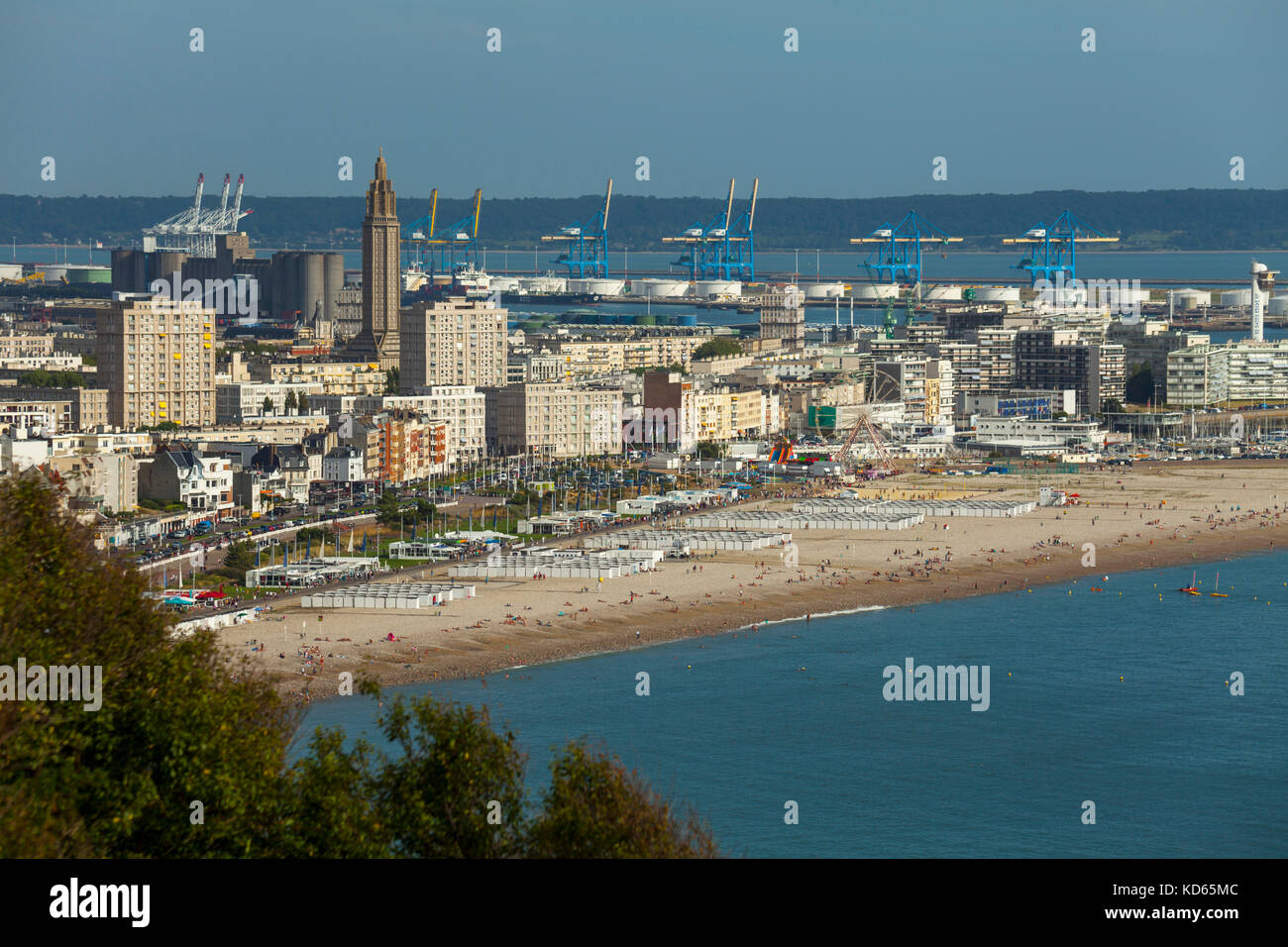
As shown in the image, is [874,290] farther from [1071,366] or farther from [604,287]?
[1071,366]

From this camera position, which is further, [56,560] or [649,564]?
[649,564]

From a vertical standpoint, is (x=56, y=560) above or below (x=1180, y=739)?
above

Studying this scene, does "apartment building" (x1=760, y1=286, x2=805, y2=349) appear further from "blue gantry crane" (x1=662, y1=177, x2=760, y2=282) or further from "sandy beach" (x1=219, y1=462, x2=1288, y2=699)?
"blue gantry crane" (x1=662, y1=177, x2=760, y2=282)

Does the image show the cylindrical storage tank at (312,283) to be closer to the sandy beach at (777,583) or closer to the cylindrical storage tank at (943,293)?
the cylindrical storage tank at (943,293)

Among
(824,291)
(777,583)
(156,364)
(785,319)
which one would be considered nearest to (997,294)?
(824,291)
